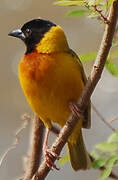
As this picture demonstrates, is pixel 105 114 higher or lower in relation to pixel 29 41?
lower

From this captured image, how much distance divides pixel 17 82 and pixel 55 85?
2.19m

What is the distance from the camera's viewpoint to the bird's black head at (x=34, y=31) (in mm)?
3299

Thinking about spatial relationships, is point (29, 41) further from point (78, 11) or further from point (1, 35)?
point (1, 35)

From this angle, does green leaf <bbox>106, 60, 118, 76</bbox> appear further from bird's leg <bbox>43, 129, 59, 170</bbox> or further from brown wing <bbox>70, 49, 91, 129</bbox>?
bird's leg <bbox>43, 129, 59, 170</bbox>

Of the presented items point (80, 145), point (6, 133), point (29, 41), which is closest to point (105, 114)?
point (6, 133)

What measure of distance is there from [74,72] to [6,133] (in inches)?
85.1

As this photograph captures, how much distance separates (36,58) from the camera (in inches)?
121

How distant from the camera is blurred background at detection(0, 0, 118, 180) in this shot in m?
4.86

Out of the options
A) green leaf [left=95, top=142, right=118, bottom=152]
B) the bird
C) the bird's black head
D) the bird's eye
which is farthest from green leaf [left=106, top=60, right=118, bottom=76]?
the bird's eye

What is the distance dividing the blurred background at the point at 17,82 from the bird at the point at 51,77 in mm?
1582

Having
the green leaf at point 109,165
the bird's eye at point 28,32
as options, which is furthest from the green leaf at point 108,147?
the bird's eye at point 28,32

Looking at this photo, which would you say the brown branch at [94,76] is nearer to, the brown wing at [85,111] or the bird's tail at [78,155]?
the brown wing at [85,111]

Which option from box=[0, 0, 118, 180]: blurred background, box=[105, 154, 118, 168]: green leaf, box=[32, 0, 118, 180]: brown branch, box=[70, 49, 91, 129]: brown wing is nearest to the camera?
box=[32, 0, 118, 180]: brown branch

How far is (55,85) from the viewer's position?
Result: 9.65ft
